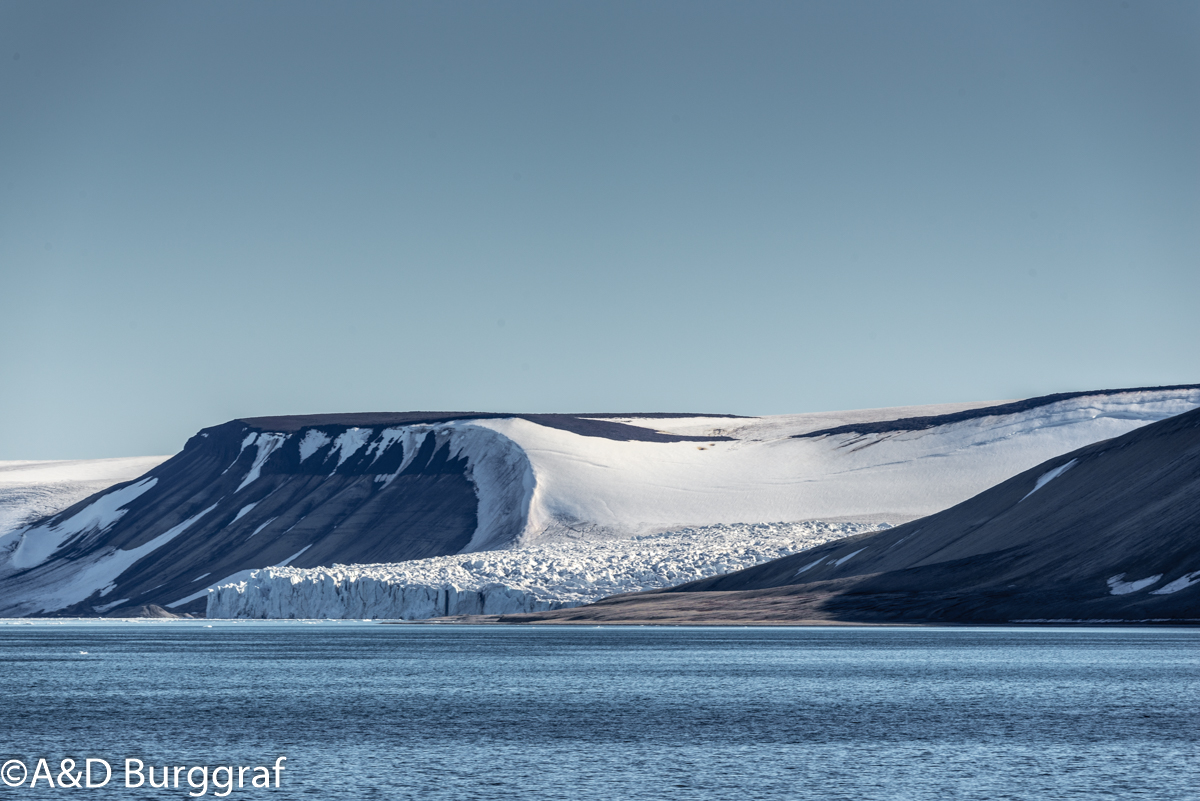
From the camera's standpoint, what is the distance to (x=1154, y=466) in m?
116

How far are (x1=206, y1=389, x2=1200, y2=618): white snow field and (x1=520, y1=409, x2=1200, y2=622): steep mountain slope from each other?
34.8ft

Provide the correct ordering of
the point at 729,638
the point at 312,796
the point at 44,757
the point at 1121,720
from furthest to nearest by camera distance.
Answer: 1. the point at 729,638
2. the point at 1121,720
3. the point at 44,757
4. the point at 312,796

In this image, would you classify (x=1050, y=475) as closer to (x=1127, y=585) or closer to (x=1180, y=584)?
(x=1127, y=585)

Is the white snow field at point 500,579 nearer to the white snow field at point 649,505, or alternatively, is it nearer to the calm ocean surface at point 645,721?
the white snow field at point 649,505

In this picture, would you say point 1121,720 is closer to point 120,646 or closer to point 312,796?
point 312,796

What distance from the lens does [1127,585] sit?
9619 centimetres

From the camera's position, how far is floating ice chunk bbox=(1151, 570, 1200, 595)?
91.5 metres

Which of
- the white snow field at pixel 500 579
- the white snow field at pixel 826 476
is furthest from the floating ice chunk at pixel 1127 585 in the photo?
the white snow field at pixel 826 476

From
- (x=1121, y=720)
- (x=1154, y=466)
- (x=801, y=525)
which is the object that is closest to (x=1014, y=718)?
(x=1121, y=720)

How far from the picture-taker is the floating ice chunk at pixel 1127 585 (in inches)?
3735

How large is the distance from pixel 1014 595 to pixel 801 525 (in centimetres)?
5067

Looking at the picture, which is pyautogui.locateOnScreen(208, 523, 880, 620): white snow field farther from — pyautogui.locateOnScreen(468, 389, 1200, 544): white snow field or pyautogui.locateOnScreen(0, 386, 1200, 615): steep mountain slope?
pyautogui.locateOnScreen(468, 389, 1200, 544): white snow field

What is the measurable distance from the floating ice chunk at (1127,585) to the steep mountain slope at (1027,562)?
13 centimetres

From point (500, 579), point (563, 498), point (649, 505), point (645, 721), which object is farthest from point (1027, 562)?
point (563, 498)
